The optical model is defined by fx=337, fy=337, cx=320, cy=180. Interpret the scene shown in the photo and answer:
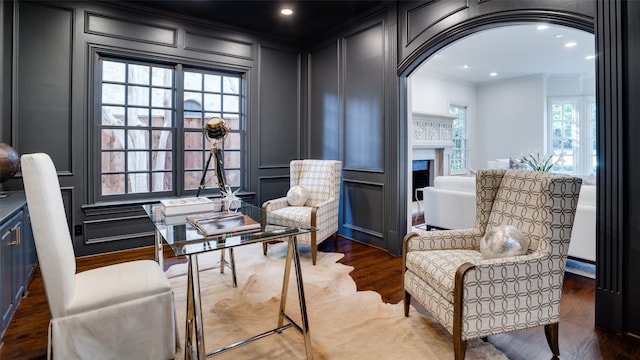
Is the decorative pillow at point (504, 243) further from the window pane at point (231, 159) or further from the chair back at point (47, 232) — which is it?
the window pane at point (231, 159)

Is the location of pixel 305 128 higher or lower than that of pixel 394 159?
higher

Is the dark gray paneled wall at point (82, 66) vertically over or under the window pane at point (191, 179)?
over

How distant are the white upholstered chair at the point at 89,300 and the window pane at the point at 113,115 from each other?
257 cm

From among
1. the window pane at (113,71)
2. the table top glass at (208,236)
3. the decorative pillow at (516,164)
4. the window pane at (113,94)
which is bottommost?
the table top glass at (208,236)

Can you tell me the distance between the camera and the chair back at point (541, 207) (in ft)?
6.00

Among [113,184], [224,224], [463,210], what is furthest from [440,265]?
[113,184]

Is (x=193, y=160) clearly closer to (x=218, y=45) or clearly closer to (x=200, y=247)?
(x=218, y=45)

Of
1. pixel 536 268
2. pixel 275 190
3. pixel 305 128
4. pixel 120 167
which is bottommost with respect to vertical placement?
pixel 536 268

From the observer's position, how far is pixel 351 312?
2348 mm

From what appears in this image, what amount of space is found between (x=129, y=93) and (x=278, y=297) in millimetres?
3052

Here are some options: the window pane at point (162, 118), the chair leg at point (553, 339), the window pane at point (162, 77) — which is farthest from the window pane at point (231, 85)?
the chair leg at point (553, 339)

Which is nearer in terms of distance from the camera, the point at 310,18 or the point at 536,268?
the point at 536,268

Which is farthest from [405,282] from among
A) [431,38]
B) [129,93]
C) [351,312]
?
[129,93]

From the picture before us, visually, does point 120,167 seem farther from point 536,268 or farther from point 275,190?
point 536,268
